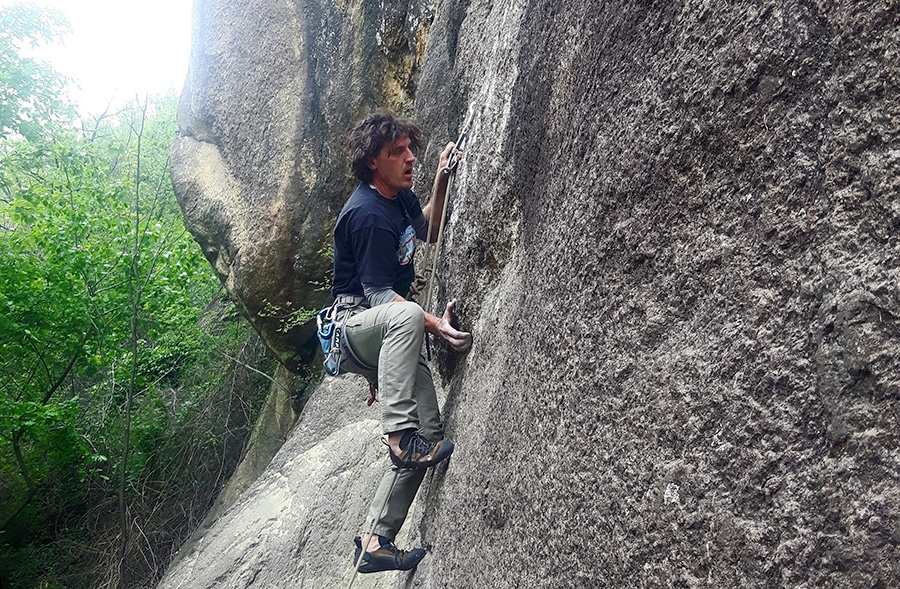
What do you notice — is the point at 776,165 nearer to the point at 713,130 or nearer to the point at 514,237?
the point at 713,130

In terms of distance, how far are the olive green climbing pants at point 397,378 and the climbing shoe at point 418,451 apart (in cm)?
6

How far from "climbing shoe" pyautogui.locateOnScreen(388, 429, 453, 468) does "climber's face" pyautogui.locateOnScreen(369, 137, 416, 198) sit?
1164mm

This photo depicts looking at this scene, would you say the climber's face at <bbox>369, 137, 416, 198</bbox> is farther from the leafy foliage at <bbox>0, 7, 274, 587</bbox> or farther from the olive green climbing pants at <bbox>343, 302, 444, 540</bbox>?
the leafy foliage at <bbox>0, 7, 274, 587</bbox>

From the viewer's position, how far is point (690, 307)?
1500 mm

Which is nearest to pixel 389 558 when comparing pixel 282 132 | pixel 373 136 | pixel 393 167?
pixel 393 167

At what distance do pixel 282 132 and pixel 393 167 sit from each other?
3796mm

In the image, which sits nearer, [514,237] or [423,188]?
[514,237]

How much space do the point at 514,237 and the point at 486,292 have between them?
1.09 ft

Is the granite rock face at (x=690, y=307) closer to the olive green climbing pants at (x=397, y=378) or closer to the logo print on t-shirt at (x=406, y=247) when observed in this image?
the olive green climbing pants at (x=397, y=378)

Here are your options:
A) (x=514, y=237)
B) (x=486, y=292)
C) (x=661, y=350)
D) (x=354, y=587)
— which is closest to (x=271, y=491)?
(x=354, y=587)

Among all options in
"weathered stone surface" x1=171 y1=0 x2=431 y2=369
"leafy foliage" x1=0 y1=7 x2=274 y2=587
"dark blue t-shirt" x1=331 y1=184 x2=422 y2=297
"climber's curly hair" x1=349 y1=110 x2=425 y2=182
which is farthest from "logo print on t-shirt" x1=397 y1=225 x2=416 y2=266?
"leafy foliage" x1=0 y1=7 x2=274 y2=587

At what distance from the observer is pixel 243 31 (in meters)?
7.02

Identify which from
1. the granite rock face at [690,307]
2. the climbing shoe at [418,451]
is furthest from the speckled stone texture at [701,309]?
the climbing shoe at [418,451]

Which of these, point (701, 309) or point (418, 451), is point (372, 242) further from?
point (701, 309)
